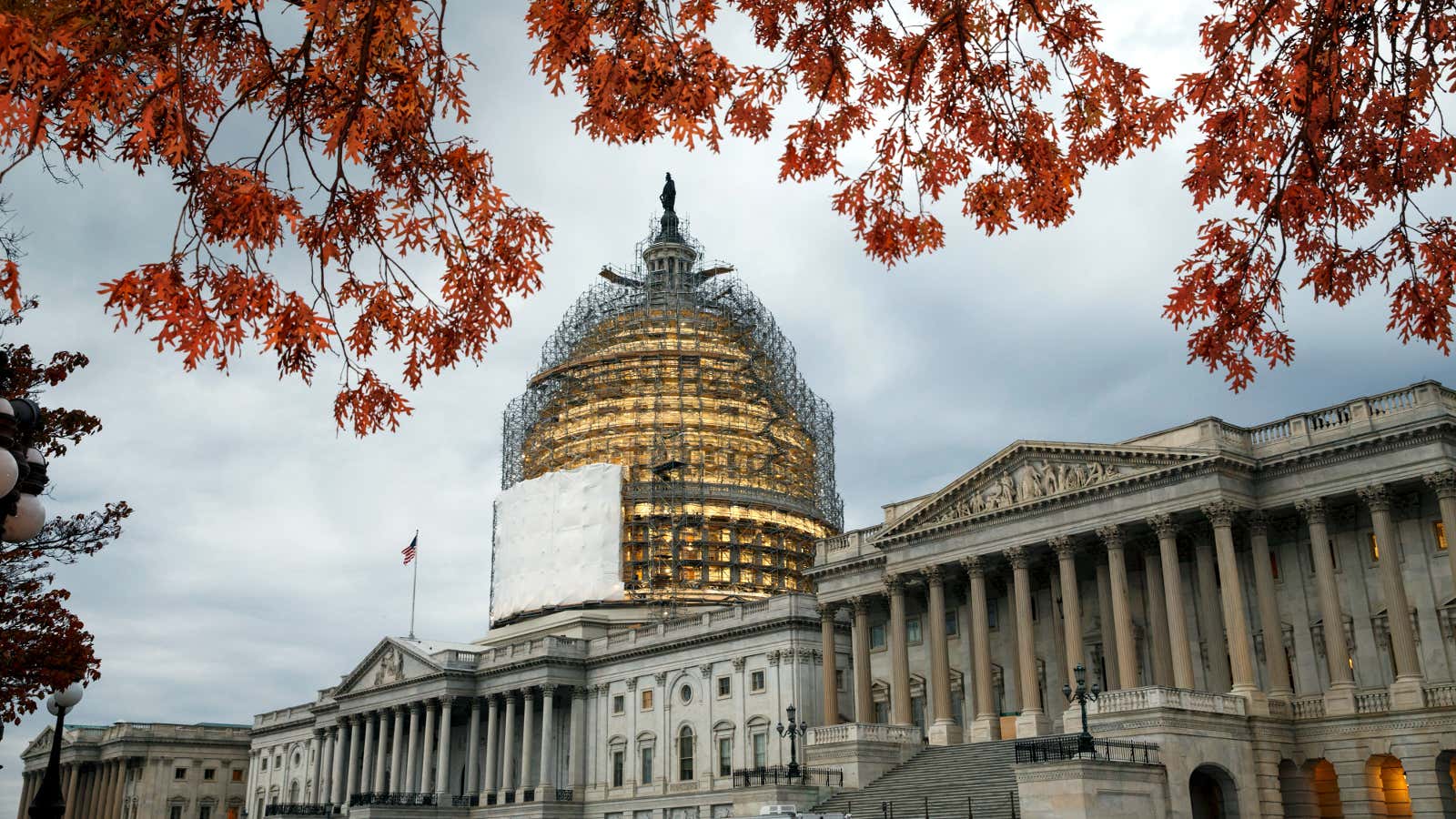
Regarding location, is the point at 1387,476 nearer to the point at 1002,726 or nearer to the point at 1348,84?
the point at 1002,726

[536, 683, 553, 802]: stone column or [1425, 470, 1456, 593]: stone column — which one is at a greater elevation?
[1425, 470, 1456, 593]: stone column

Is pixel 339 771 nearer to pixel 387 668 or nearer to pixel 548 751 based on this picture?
pixel 387 668

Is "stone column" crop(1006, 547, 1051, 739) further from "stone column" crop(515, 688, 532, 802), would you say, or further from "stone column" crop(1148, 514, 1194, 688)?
"stone column" crop(515, 688, 532, 802)

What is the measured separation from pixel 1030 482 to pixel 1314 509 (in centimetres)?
1106

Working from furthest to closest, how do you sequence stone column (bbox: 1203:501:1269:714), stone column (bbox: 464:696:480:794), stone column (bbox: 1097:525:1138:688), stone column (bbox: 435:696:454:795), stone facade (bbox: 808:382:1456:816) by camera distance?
stone column (bbox: 464:696:480:794) < stone column (bbox: 435:696:454:795) < stone column (bbox: 1097:525:1138:688) < stone column (bbox: 1203:501:1269:714) < stone facade (bbox: 808:382:1456:816)

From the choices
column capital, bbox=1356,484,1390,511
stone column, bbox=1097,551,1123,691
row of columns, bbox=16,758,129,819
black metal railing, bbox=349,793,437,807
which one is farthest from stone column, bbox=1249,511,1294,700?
row of columns, bbox=16,758,129,819

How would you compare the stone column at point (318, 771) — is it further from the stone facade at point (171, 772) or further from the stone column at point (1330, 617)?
the stone column at point (1330, 617)

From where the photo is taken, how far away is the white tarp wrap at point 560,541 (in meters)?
89.5

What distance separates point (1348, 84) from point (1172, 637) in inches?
1469

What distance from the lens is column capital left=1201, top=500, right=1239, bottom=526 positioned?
46.2 m

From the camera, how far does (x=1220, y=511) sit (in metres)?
46.3

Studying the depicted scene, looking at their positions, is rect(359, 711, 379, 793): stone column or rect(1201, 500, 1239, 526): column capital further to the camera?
rect(359, 711, 379, 793): stone column

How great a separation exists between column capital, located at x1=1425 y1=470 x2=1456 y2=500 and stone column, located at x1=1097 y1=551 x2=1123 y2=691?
12.2 meters

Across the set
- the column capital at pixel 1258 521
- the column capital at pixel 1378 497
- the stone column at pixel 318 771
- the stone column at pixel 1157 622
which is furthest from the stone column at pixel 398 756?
the column capital at pixel 1378 497
